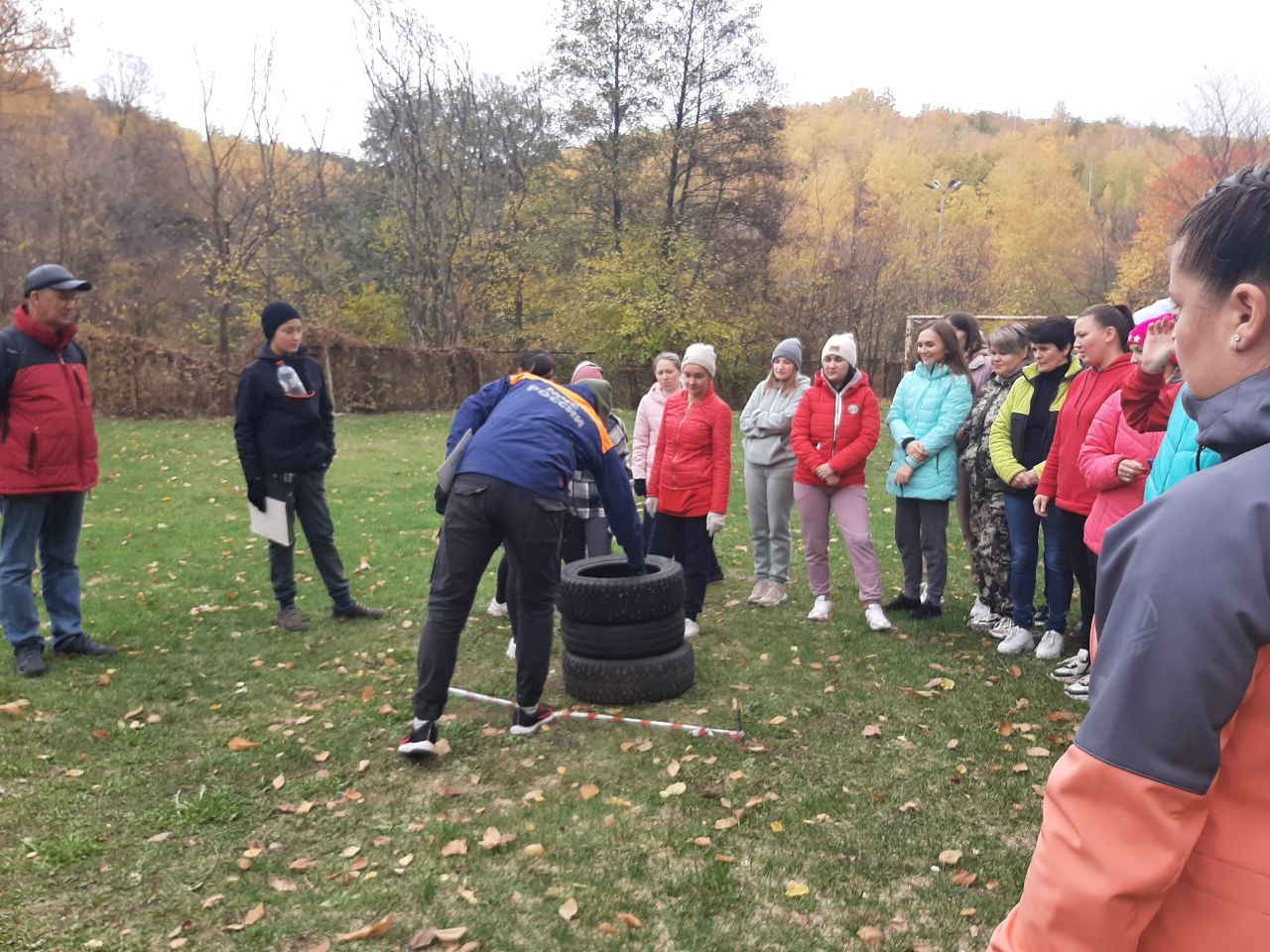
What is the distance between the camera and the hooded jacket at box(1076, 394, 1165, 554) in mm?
4820

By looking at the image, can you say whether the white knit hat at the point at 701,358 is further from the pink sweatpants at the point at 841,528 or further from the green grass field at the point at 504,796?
the green grass field at the point at 504,796

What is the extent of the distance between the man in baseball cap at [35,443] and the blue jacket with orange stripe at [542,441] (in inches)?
113

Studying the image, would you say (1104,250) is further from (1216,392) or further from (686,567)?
(1216,392)

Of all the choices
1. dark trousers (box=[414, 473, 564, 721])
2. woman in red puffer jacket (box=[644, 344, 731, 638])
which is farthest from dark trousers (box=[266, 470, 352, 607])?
dark trousers (box=[414, 473, 564, 721])

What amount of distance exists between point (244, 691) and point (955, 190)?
184 ft

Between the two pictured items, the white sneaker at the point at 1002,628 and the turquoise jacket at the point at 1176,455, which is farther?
the white sneaker at the point at 1002,628

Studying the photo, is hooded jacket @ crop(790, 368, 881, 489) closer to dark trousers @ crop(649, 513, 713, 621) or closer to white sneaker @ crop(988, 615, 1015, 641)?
dark trousers @ crop(649, 513, 713, 621)

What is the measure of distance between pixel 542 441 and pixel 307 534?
319 cm

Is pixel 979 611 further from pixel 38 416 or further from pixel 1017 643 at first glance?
pixel 38 416

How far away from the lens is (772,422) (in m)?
7.14

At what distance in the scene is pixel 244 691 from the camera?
5.54 meters

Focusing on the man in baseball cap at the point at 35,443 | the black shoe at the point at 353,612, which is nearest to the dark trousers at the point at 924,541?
the black shoe at the point at 353,612

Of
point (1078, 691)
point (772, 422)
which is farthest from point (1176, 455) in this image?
point (772, 422)

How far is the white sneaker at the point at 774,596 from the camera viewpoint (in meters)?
7.30
